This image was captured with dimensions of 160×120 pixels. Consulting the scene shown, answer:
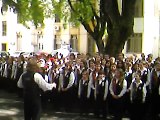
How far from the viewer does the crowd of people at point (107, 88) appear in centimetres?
1180

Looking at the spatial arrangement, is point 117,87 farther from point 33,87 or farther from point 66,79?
point 33,87

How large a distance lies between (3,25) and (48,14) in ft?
114

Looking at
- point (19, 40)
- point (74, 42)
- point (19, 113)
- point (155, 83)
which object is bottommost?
point (19, 113)

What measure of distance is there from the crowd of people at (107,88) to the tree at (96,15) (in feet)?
8.51

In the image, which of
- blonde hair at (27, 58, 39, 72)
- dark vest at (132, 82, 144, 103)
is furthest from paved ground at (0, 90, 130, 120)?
blonde hair at (27, 58, 39, 72)

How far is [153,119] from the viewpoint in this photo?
12273 millimetres

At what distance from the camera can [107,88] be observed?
1218cm

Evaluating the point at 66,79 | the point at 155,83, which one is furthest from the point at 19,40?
the point at 155,83

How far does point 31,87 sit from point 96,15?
12725mm

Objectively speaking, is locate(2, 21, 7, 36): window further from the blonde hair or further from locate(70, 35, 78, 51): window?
the blonde hair

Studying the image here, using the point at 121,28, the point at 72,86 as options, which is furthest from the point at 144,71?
the point at 121,28

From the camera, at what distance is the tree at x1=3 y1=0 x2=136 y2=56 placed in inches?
677

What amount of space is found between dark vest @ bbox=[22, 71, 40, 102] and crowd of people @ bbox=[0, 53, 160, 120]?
4.71 ft

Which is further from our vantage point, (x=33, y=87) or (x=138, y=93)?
(x=138, y=93)
